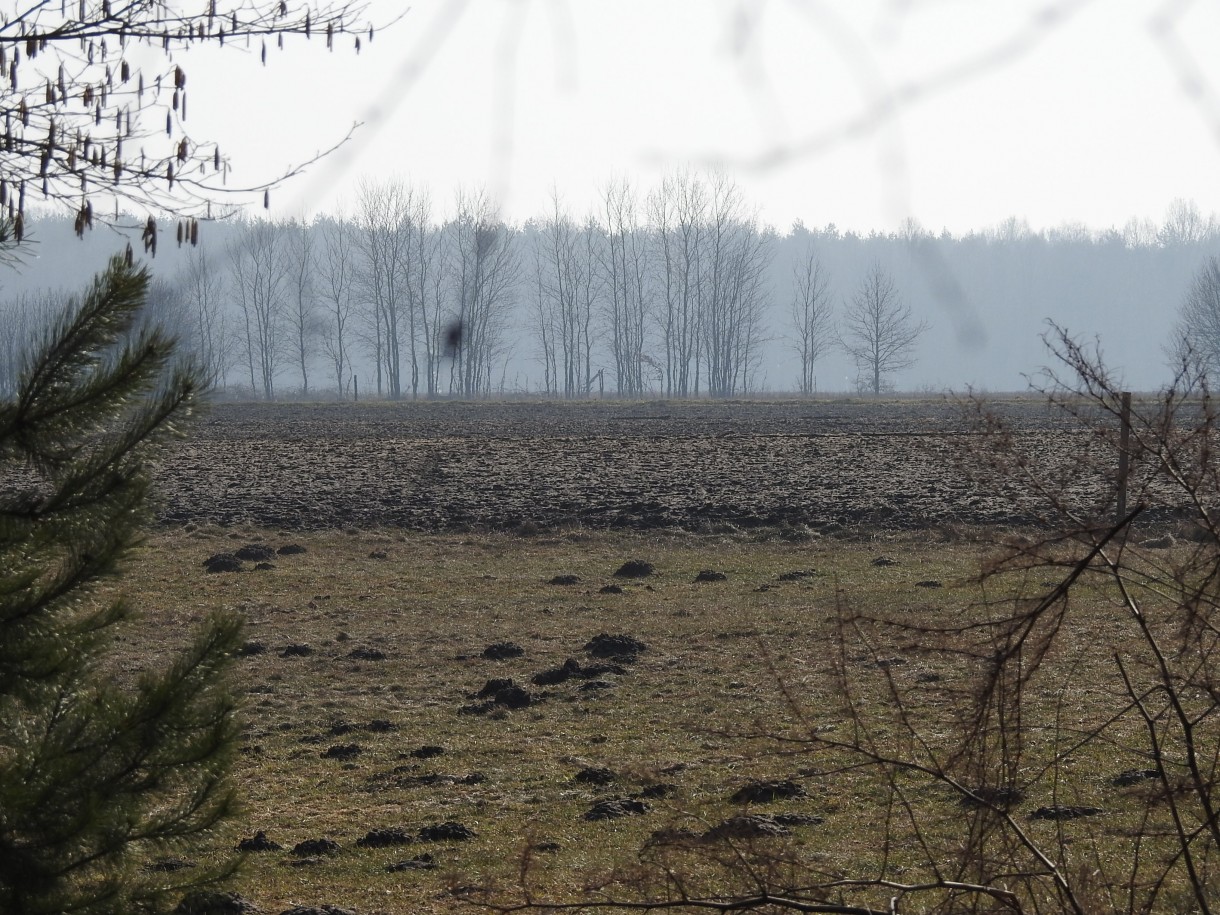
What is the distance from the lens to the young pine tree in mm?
4121

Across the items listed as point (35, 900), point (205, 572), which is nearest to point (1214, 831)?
point (35, 900)

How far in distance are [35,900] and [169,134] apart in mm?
2720

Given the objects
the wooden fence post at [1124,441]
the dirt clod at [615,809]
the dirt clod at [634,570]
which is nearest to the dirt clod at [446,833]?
the dirt clod at [615,809]

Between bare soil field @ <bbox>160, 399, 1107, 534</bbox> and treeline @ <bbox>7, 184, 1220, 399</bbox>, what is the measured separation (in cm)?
256

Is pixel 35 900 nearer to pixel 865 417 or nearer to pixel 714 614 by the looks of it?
pixel 714 614

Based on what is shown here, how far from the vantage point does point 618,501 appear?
22.8 meters

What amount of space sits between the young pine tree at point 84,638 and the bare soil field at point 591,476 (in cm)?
921

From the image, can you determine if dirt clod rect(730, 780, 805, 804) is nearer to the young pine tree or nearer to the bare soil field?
the young pine tree

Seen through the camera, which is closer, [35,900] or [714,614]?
[35,900]

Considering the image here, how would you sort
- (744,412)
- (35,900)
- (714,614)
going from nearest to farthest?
(35,900)
(714,614)
(744,412)

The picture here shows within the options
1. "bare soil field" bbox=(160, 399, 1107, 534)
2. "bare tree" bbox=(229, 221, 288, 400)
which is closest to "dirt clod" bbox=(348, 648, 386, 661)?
"bare soil field" bbox=(160, 399, 1107, 534)

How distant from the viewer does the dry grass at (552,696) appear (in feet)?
20.9

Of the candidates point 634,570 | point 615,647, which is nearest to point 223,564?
point 634,570

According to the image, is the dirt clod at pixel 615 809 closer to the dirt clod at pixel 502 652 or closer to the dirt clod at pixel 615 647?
the dirt clod at pixel 615 647
